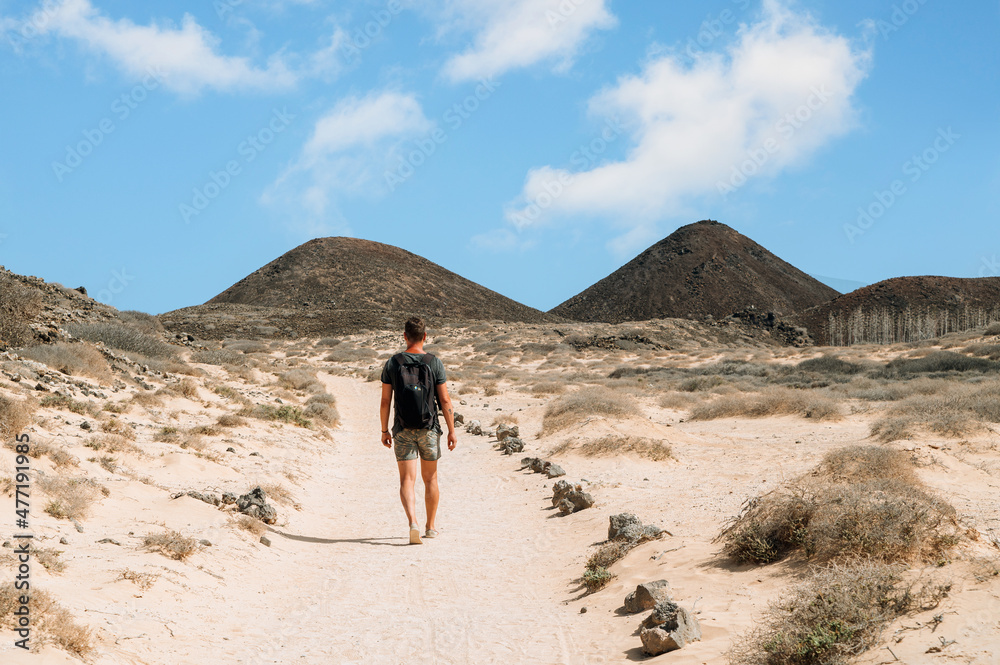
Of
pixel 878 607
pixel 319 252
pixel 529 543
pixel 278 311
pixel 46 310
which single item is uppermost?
pixel 319 252

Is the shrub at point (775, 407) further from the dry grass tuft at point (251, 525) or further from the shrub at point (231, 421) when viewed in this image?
the dry grass tuft at point (251, 525)

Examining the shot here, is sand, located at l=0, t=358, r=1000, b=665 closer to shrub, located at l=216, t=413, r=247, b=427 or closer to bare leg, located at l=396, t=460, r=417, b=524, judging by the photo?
bare leg, located at l=396, t=460, r=417, b=524

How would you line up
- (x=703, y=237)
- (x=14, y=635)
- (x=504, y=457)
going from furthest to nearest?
1. (x=703, y=237)
2. (x=504, y=457)
3. (x=14, y=635)

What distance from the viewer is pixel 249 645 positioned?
4.50m

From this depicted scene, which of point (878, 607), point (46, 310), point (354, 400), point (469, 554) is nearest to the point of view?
point (878, 607)

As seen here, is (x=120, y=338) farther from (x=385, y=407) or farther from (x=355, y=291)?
(x=355, y=291)

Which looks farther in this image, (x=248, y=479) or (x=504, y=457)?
(x=504, y=457)

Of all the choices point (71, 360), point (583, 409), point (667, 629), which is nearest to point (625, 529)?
point (667, 629)

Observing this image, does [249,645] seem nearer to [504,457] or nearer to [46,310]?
[504,457]

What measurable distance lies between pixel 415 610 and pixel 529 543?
8.52 feet

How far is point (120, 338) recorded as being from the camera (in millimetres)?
22125

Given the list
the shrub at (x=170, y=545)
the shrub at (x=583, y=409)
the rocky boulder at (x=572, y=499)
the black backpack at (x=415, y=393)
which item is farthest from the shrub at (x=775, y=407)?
the shrub at (x=170, y=545)

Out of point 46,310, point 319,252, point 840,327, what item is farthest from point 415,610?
point 319,252

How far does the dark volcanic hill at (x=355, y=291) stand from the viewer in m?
83.1
